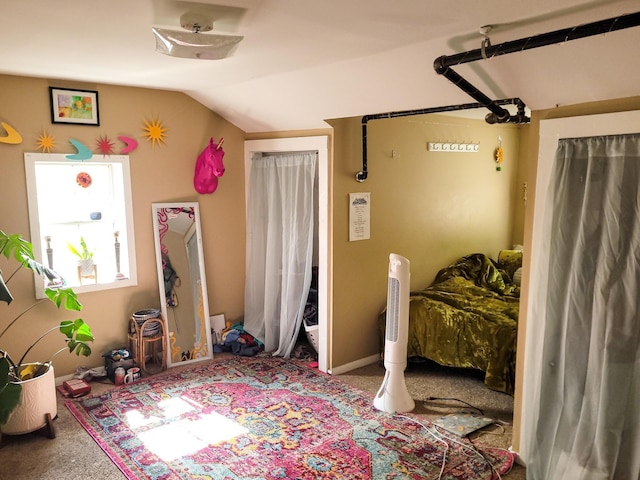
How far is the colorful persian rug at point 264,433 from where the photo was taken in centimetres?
279

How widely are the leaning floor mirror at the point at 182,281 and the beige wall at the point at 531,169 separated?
8.40ft

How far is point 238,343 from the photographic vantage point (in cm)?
452

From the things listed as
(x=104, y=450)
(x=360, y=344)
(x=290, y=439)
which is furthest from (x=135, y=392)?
(x=360, y=344)

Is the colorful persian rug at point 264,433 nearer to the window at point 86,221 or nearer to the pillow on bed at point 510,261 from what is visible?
the window at point 86,221

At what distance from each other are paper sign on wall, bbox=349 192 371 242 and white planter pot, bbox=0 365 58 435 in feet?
7.68

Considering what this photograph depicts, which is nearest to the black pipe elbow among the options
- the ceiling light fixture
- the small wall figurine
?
the ceiling light fixture

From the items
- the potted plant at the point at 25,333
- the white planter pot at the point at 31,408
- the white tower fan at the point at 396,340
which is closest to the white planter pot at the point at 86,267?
the potted plant at the point at 25,333

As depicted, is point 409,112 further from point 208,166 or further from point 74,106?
point 74,106

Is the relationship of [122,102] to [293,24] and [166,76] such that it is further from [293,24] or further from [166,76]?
[293,24]

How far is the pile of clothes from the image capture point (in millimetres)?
4484

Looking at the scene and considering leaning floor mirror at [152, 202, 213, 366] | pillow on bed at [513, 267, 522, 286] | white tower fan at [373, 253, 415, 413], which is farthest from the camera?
pillow on bed at [513, 267, 522, 286]

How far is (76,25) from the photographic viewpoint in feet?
7.53

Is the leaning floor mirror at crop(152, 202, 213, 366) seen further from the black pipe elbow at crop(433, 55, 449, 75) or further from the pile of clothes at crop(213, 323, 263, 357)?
the black pipe elbow at crop(433, 55, 449, 75)

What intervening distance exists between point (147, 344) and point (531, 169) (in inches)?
126
